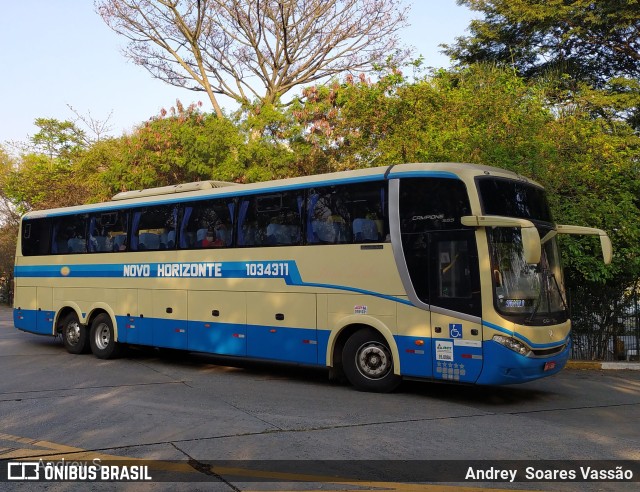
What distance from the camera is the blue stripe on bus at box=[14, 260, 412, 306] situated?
10842 millimetres

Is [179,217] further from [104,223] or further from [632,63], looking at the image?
[632,63]

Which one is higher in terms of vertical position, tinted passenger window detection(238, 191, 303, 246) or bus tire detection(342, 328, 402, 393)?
tinted passenger window detection(238, 191, 303, 246)

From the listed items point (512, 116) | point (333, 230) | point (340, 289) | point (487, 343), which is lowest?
point (487, 343)

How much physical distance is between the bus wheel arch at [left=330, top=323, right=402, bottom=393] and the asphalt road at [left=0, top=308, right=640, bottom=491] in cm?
26

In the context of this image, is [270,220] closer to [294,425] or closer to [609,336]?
[294,425]

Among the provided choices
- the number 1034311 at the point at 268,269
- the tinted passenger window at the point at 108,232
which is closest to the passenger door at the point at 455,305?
the number 1034311 at the point at 268,269

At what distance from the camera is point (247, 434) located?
7.29 metres

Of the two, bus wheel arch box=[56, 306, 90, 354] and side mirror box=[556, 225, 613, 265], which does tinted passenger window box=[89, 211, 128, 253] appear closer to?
bus wheel arch box=[56, 306, 90, 354]

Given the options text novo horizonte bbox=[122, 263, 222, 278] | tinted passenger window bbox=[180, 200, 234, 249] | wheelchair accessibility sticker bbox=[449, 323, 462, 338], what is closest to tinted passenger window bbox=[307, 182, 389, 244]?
wheelchair accessibility sticker bbox=[449, 323, 462, 338]

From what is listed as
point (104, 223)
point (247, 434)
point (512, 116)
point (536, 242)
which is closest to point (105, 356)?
point (104, 223)

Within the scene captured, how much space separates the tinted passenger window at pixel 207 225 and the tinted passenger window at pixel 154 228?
34 cm

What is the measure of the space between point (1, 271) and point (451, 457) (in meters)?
41.2

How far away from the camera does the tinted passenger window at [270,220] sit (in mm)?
11250

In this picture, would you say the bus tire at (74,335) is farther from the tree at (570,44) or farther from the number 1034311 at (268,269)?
the tree at (570,44)
